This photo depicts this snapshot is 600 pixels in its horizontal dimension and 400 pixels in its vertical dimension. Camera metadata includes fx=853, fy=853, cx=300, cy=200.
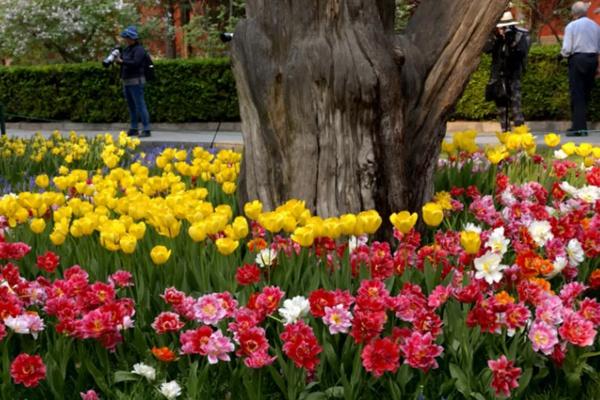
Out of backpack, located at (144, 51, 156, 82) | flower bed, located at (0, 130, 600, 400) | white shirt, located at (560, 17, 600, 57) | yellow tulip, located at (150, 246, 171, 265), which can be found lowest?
flower bed, located at (0, 130, 600, 400)

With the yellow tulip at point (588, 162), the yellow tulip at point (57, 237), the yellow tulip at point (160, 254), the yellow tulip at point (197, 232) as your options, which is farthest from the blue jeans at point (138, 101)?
A: the yellow tulip at point (160, 254)

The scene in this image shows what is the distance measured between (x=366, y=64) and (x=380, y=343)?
1.65 metres

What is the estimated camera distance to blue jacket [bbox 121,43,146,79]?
14.6m

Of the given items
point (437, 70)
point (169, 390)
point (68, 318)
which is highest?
point (437, 70)

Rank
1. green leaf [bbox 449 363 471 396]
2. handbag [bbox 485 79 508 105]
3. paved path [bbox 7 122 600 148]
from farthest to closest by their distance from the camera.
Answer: paved path [bbox 7 122 600 148], handbag [bbox 485 79 508 105], green leaf [bbox 449 363 471 396]

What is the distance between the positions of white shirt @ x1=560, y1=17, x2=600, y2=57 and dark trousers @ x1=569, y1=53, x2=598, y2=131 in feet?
0.31

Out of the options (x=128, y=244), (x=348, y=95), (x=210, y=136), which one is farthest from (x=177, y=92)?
(x=128, y=244)

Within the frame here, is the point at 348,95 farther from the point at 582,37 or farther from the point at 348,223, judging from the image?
the point at 582,37

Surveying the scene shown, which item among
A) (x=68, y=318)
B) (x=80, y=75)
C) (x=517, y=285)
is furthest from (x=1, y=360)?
(x=80, y=75)

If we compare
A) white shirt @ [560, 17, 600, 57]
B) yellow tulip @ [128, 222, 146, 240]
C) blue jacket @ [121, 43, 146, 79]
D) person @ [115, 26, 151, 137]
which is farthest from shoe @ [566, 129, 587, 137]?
yellow tulip @ [128, 222, 146, 240]

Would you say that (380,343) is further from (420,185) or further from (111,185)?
(111,185)

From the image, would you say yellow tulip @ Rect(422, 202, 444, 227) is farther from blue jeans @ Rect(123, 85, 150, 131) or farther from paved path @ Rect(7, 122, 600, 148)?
blue jeans @ Rect(123, 85, 150, 131)

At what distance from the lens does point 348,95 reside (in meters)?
3.50

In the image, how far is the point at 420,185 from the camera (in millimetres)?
3969
